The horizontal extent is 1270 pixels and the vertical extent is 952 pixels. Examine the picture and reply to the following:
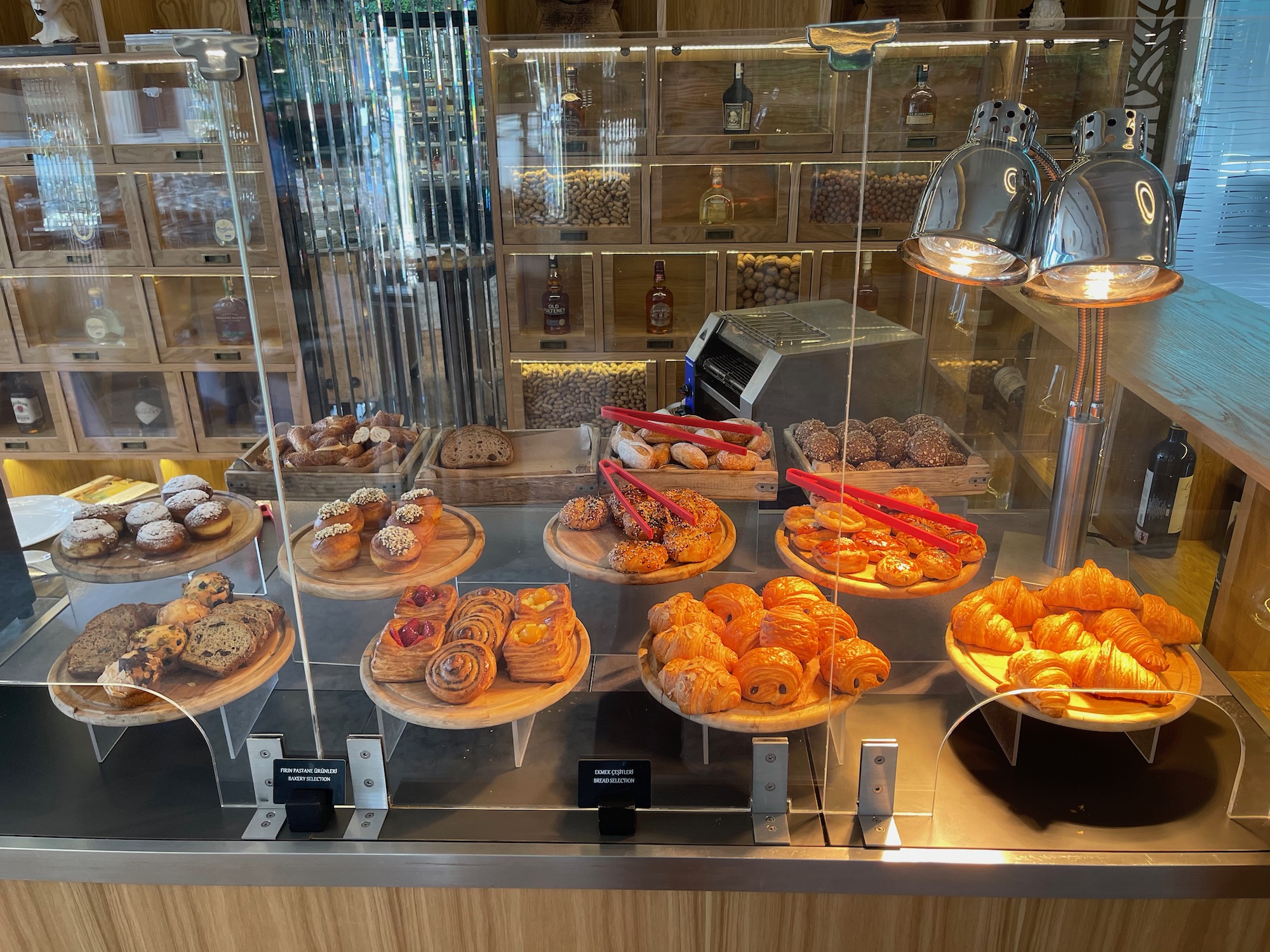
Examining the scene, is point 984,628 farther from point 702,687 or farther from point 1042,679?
point 702,687

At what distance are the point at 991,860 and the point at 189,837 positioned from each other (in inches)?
41.9

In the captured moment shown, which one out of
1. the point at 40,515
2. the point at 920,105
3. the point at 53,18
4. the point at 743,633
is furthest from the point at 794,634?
the point at 53,18

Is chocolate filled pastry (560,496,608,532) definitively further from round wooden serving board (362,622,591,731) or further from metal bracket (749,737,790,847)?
metal bracket (749,737,790,847)

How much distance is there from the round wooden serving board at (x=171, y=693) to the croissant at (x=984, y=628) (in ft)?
3.19

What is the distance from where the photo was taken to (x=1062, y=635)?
1.17 meters

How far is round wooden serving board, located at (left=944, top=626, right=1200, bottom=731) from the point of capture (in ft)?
3.57

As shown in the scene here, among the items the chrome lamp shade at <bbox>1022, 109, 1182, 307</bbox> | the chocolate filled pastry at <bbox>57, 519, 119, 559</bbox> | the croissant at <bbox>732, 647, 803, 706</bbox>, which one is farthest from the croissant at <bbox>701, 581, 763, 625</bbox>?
the chocolate filled pastry at <bbox>57, 519, 119, 559</bbox>

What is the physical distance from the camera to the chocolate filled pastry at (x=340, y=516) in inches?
51.6

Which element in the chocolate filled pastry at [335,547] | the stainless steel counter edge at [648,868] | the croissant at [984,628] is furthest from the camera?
the chocolate filled pastry at [335,547]

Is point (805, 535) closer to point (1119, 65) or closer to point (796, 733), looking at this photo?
point (796, 733)

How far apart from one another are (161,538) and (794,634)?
0.94 m

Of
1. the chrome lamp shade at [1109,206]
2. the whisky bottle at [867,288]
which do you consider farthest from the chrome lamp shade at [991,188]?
the whisky bottle at [867,288]

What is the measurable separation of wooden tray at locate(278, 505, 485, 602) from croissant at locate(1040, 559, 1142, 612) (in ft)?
2.93

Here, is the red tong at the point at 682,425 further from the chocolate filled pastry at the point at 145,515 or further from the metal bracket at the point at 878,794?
the chocolate filled pastry at the point at 145,515
